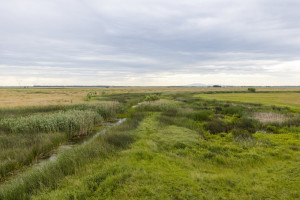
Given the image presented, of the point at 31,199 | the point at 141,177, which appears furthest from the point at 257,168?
the point at 31,199

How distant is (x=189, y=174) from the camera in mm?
6723

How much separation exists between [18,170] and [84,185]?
507cm

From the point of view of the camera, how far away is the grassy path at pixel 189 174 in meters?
5.51

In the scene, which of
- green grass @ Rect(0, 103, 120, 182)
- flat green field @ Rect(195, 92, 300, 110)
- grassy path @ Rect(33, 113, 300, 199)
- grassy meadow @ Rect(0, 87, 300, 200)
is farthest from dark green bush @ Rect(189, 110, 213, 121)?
flat green field @ Rect(195, 92, 300, 110)

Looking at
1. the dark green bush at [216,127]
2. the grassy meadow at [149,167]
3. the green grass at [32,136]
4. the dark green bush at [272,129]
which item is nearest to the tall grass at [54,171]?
the grassy meadow at [149,167]

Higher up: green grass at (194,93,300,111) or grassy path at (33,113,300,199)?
green grass at (194,93,300,111)

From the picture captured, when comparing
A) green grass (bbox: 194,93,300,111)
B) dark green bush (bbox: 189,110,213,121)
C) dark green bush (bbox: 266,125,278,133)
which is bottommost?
dark green bush (bbox: 266,125,278,133)

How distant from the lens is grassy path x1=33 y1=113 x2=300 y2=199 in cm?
551

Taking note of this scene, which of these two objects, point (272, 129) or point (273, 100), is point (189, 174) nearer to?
point (272, 129)

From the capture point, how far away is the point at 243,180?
635 centimetres

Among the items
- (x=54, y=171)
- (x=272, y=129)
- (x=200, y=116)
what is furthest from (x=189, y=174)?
(x=200, y=116)

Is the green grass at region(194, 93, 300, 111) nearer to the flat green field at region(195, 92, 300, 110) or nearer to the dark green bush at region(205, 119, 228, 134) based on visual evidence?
the flat green field at region(195, 92, 300, 110)

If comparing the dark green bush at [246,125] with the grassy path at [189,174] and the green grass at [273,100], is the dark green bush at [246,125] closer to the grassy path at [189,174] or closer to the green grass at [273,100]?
the grassy path at [189,174]

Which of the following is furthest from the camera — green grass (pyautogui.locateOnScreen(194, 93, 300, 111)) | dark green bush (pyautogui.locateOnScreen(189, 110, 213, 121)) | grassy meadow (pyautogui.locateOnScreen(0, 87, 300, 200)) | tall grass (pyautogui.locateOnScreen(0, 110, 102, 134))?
green grass (pyautogui.locateOnScreen(194, 93, 300, 111))
